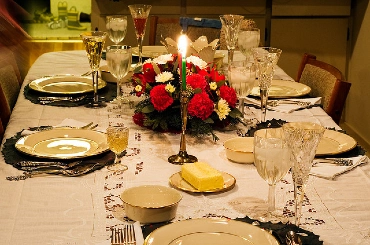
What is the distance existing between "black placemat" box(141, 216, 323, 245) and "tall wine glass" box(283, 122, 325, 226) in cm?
3

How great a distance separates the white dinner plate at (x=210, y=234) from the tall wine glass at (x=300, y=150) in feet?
0.36

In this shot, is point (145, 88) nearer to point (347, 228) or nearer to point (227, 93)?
point (227, 93)

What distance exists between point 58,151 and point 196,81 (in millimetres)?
437

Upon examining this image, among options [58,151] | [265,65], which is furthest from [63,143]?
[265,65]

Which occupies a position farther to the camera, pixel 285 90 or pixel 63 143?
pixel 285 90

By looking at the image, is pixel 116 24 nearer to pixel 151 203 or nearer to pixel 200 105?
pixel 200 105

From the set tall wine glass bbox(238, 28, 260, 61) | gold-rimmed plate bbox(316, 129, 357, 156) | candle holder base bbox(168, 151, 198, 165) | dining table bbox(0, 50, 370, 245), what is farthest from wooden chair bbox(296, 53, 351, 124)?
candle holder base bbox(168, 151, 198, 165)

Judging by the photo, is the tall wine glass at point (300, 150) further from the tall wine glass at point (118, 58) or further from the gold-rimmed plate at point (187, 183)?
the tall wine glass at point (118, 58)

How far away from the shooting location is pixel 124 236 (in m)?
1.23

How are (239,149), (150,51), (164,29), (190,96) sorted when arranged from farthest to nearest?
(164,29)
(150,51)
(190,96)
(239,149)

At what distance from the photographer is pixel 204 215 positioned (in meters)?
1.36

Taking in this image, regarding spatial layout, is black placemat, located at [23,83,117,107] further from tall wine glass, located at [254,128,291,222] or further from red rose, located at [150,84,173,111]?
tall wine glass, located at [254,128,291,222]

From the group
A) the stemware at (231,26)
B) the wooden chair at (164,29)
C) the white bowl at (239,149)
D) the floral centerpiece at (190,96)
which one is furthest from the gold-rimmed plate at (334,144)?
the wooden chair at (164,29)

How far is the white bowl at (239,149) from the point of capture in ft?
5.47
